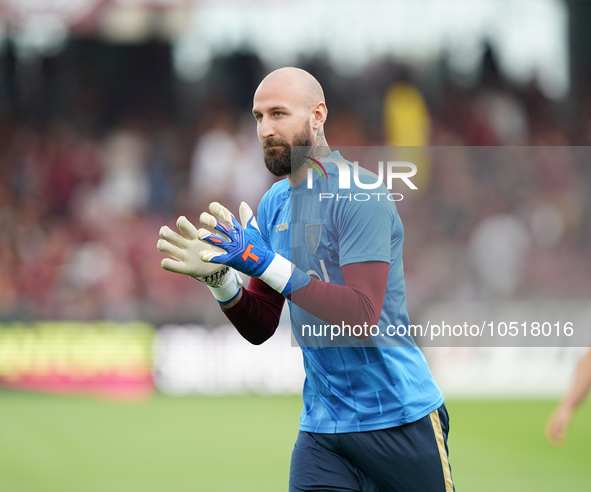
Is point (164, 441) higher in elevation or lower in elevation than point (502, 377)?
lower

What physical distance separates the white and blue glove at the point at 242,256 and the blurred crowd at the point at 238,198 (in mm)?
7647

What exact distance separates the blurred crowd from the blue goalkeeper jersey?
7.31m

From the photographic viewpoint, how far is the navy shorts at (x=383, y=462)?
302cm

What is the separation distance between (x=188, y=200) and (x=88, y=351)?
4549 mm

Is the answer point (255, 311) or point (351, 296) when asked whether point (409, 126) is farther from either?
point (351, 296)

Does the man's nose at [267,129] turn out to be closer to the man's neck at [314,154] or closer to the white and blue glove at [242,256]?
the man's neck at [314,154]

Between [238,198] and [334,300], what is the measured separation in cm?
1082

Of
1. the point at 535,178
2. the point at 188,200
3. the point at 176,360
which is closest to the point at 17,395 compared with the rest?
the point at 176,360

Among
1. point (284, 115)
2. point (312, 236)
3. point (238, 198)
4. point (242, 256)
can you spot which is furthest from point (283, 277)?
point (238, 198)

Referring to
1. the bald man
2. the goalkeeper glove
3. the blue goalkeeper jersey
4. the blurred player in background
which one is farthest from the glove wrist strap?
the blurred player in background

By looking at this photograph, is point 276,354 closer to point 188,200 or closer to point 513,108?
point 188,200

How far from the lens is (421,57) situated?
1585 centimetres

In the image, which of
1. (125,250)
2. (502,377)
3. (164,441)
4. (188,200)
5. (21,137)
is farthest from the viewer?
(21,137)

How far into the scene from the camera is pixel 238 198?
13.4m
